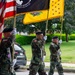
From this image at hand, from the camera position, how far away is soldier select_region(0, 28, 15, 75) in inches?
317

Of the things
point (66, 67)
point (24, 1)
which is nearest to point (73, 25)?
point (66, 67)

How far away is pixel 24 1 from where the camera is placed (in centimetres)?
955

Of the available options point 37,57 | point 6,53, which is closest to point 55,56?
point 37,57

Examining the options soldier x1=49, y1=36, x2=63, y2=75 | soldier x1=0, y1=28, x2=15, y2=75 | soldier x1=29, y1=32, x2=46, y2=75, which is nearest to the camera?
soldier x1=0, y1=28, x2=15, y2=75

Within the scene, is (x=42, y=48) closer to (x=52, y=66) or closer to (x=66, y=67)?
(x=52, y=66)

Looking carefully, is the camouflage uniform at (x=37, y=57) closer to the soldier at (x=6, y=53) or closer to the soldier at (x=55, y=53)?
the soldier at (x=55, y=53)

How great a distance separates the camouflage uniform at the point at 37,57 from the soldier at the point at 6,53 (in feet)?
6.80

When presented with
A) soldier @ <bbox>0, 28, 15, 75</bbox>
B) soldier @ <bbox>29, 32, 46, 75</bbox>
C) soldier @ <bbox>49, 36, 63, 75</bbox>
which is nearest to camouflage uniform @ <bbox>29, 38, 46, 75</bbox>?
soldier @ <bbox>29, 32, 46, 75</bbox>

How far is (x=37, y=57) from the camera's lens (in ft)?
34.1

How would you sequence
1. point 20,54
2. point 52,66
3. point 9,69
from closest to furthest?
point 9,69 → point 52,66 → point 20,54

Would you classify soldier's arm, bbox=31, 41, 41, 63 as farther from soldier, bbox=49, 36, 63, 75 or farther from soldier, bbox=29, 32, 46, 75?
soldier, bbox=49, 36, 63, 75

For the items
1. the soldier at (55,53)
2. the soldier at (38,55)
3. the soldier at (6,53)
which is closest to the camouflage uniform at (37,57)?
the soldier at (38,55)

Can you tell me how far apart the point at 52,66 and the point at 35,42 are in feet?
6.80

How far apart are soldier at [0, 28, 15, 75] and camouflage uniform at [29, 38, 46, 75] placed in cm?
207
